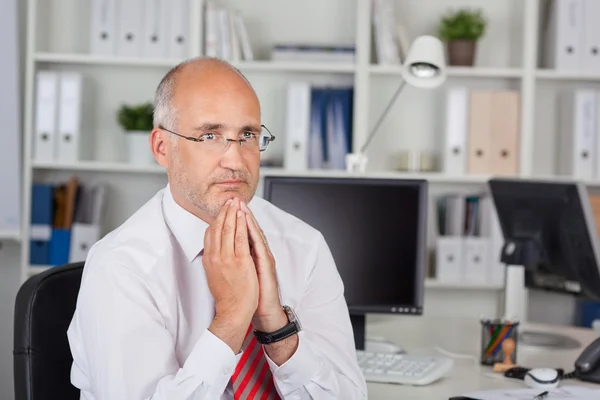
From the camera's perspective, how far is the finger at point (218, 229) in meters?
1.44

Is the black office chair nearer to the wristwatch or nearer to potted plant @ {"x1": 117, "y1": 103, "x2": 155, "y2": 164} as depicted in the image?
the wristwatch

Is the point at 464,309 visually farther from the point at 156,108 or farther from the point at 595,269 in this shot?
the point at 156,108

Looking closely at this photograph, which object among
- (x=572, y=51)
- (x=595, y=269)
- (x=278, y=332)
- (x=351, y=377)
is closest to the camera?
(x=278, y=332)

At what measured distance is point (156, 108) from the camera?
1559 millimetres

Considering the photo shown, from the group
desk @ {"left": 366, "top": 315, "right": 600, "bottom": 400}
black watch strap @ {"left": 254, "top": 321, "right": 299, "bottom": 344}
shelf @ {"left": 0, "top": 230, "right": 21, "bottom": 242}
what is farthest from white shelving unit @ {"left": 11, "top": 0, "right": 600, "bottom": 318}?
black watch strap @ {"left": 254, "top": 321, "right": 299, "bottom": 344}

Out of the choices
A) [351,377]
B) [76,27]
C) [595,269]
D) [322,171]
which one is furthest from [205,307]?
[76,27]

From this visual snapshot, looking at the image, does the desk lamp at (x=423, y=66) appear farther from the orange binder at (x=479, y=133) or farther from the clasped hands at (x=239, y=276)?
the clasped hands at (x=239, y=276)

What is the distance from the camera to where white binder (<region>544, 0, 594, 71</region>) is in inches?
142

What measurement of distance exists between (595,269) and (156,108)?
128 centimetres

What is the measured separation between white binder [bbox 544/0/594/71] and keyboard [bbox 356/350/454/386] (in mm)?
1965

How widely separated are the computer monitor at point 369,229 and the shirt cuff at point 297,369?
0.64 meters

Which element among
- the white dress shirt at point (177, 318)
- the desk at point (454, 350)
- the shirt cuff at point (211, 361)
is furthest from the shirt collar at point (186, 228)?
the desk at point (454, 350)

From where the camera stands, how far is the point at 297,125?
3.64 meters

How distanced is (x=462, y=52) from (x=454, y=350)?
1.77 meters
